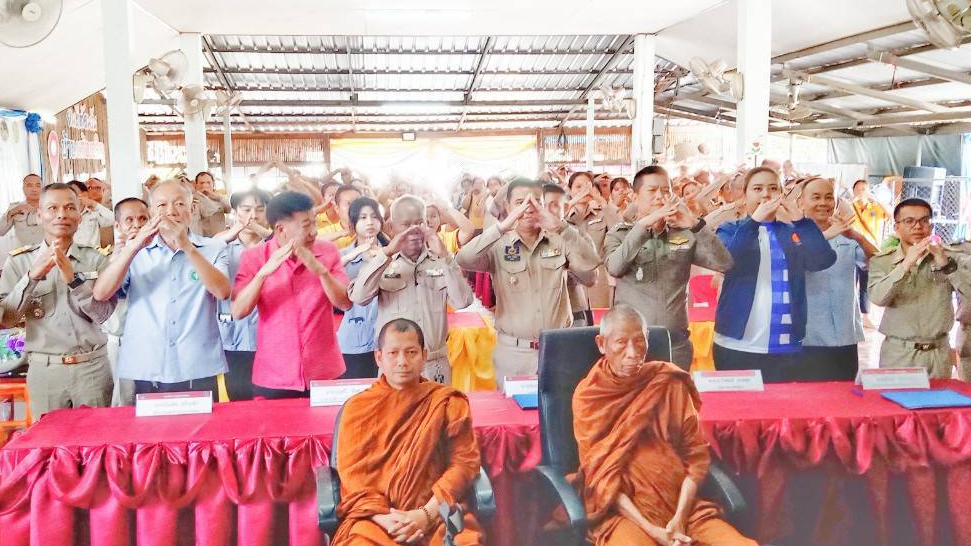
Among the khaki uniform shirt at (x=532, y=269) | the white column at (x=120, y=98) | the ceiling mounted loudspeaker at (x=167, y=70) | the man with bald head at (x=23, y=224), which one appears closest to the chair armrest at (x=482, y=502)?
the khaki uniform shirt at (x=532, y=269)

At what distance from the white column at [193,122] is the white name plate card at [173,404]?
6.30 metres

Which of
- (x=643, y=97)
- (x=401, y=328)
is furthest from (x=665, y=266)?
(x=643, y=97)

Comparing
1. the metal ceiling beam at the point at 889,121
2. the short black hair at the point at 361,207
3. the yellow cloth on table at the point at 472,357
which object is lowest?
the yellow cloth on table at the point at 472,357

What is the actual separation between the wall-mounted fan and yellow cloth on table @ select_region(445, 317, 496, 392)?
336cm

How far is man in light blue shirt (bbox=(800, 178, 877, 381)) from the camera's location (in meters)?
3.14

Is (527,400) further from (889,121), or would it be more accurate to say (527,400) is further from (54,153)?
(889,121)

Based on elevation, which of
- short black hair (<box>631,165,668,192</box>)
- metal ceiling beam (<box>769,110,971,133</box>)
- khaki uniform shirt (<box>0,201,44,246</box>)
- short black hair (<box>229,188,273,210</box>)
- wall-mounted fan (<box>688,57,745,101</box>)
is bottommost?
khaki uniform shirt (<box>0,201,44,246</box>)

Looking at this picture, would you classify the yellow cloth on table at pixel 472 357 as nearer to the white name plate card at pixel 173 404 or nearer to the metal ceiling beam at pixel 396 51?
the white name plate card at pixel 173 404

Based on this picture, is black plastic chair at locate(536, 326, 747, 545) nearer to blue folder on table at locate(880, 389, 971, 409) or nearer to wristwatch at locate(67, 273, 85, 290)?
blue folder on table at locate(880, 389, 971, 409)

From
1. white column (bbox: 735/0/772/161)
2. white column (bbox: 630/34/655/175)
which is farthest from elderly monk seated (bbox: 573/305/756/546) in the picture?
white column (bbox: 630/34/655/175)

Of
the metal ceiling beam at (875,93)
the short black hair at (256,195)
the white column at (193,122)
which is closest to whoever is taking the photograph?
the short black hair at (256,195)

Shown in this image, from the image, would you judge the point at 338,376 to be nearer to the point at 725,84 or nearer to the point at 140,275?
the point at 140,275

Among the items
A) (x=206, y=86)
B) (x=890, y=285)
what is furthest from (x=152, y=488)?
(x=206, y=86)

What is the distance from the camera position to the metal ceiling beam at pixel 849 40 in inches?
276
